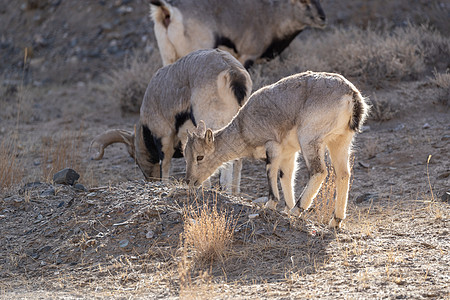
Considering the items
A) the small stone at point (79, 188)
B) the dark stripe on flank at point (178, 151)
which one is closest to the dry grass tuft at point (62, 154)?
the small stone at point (79, 188)

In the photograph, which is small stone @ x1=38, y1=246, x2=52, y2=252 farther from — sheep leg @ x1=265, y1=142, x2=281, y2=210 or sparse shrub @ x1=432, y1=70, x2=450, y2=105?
sparse shrub @ x1=432, y1=70, x2=450, y2=105

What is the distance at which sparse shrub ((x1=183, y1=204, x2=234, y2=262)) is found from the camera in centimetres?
640

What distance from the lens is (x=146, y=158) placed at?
10484 millimetres

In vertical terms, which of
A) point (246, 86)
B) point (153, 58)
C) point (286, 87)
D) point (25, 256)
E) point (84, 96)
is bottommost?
point (84, 96)

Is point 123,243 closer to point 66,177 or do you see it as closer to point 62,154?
point 66,177

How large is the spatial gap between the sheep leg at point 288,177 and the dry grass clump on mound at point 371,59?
534 cm

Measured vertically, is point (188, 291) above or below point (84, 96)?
above

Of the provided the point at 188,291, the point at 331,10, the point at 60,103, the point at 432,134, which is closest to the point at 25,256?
the point at 188,291

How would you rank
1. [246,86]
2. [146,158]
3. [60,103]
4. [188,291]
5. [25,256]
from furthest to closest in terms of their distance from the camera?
[60,103]
[146,158]
[246,86]
[25,256]
[188,291]

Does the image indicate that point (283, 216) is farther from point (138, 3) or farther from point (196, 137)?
point (138, 3)

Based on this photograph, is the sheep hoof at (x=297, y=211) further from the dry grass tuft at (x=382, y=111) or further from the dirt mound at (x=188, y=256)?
the dry grass tuft at (x=382, y=111)

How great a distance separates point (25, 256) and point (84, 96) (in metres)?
11.0

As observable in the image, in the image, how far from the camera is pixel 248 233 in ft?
22.7

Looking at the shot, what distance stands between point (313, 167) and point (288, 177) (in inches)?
35.7
